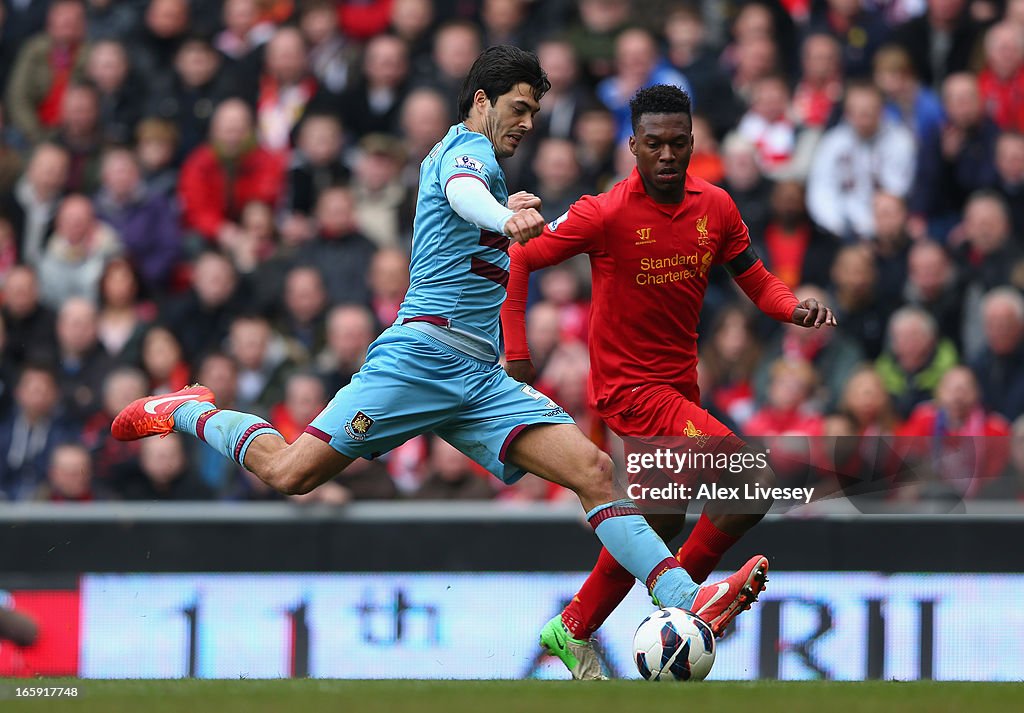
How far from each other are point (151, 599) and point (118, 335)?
283cm

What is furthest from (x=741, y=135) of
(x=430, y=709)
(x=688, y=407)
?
(x=430, y=709)

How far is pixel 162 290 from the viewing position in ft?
39.7

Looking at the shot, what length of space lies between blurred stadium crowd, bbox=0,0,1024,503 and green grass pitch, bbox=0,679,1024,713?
3.36m

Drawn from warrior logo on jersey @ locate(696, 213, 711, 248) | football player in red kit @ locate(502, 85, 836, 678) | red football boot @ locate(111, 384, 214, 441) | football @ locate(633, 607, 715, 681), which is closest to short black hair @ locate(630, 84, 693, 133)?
football player in red kit @ locate(502, 85, 836, 678)

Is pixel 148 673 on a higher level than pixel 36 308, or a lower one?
lower

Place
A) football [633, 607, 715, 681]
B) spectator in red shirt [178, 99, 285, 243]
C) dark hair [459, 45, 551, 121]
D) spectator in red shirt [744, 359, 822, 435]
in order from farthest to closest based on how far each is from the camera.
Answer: spectator in red shirt [178, 99, 285, 243] < spectator in red shirt [744, 359, 822, 435] < dark hair [459, 45, 551, 121] < football [633, 607, 715, 681]

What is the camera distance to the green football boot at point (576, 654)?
24.7 ft

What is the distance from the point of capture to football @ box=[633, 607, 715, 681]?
657cm

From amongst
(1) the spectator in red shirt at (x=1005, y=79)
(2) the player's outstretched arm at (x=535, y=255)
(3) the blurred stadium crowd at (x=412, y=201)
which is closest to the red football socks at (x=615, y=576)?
(2) the player's outstretched arm at (x=535, y=255)


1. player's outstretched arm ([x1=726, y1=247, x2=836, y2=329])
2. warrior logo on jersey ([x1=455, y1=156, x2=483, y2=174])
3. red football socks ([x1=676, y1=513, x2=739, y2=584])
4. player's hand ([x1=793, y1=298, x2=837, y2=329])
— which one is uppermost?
warrior logo on jersey ([x1=455, y1=156, x2=483, y2=174])

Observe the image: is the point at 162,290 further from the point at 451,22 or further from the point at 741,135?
the point at 741,135

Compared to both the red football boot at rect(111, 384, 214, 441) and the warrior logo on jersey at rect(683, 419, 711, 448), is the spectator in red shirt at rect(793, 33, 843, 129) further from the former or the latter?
the red football boot at rect(111, 384, 214, 441)

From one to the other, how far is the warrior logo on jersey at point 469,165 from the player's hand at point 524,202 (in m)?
0.18

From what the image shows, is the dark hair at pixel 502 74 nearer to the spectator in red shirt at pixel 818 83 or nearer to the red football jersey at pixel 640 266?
the red football jersey at pixel 640 266
